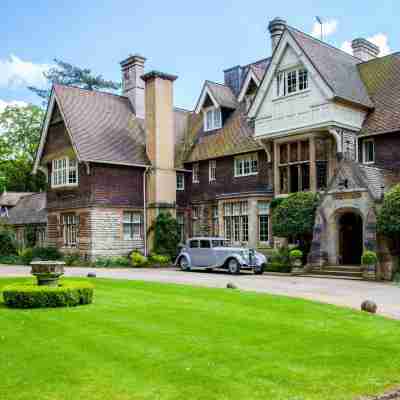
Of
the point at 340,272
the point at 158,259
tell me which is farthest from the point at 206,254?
the point at 340,272

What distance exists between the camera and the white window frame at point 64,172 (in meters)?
31.8

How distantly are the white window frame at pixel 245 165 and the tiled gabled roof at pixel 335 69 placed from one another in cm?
624

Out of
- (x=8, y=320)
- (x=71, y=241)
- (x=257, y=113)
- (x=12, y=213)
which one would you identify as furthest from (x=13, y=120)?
(x=8, y=320)

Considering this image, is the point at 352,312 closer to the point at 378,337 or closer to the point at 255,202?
the point at 378,337

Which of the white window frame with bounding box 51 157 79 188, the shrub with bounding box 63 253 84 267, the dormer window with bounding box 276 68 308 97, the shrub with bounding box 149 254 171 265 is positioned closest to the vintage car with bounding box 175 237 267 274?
the shrub with bounding box 149 254 171 265

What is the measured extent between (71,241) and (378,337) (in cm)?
2580

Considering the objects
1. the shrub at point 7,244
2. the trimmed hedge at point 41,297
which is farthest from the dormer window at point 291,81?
the shrub at point 7,244

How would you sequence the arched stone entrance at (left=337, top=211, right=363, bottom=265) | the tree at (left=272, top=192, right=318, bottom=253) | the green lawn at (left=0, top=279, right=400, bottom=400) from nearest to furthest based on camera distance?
the green lawn at (left=0, top=279, right=400, bottom=400)
the tree at (left=272, top=192, right=318, bottom=253)
the arched stone entrance at (left=337, top=211, right=363, bottom=265)

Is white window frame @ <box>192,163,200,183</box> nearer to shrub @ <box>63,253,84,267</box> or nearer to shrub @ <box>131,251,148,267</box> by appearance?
shrub @ <box>131,251,148,267</box>

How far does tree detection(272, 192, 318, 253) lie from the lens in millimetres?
24062

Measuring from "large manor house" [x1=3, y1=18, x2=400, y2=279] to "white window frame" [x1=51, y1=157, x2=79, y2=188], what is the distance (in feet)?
0.32

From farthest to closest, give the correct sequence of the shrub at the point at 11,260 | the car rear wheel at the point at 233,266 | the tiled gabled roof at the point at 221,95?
the shrub at the point at 11,260 → the tiled gabled roof at the point at 221,95 → the car rear wheel at the point at 233,266

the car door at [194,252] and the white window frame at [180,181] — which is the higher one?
the white window frame at [180,181]

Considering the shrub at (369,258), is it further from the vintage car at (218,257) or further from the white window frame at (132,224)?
the white window frame at (132,224)
